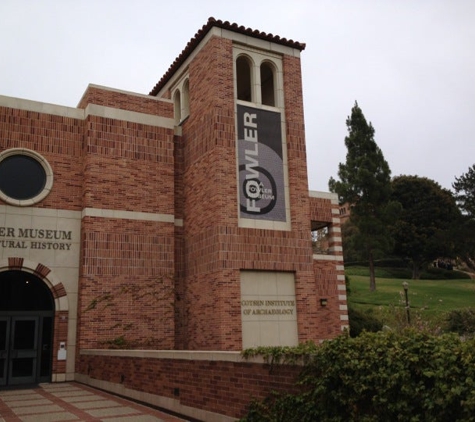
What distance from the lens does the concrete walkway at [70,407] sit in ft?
34.1

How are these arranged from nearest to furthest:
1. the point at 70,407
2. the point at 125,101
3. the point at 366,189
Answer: the point at 70,407, the point at 125,101, the point at 366,189

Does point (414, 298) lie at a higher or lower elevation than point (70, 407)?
higher

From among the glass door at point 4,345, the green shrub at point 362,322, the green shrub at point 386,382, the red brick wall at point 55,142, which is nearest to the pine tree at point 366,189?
the green shrub at point 362,322

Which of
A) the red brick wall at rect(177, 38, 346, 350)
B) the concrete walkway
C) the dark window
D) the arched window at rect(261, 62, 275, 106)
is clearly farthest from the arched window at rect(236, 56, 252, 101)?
the concrete walkway

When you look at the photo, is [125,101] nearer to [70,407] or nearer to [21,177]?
[21,177]

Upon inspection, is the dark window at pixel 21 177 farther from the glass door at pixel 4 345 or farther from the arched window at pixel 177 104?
the arched window at pixel 177 104

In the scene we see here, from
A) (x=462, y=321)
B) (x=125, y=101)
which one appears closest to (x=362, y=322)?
(x=462, y=321)

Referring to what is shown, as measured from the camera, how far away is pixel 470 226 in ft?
182

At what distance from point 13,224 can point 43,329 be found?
3.72 metres

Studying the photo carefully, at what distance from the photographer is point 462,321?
33.2m

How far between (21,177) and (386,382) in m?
15.5

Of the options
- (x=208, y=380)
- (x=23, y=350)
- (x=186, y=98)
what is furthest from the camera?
(x=186, y=98)

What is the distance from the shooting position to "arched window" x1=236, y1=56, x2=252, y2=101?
68.5ft

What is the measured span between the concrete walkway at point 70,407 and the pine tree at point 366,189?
36.1 m
